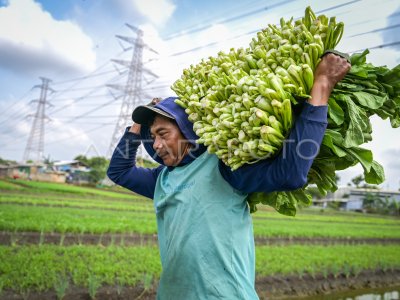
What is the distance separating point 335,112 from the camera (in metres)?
1.46

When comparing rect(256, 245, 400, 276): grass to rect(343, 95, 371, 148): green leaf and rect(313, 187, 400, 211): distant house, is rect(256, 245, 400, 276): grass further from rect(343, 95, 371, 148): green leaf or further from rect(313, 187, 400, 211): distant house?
rect(313, 187, 400, 211): distant house

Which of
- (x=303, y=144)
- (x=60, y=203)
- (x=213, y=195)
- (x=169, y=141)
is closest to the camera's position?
(x=303, y=144)

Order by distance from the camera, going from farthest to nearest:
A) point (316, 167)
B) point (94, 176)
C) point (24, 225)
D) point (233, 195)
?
point (94, 176) < point (24, 225) < point (316, 167) < point (233, 195)

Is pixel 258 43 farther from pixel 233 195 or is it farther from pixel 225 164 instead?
pixel 233 195

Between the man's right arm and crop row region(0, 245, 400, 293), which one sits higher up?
the man's right arm

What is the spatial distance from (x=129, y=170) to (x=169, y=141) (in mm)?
628

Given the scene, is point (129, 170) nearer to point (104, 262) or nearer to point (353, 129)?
point (353, 129)

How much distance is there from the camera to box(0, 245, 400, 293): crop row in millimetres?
5225

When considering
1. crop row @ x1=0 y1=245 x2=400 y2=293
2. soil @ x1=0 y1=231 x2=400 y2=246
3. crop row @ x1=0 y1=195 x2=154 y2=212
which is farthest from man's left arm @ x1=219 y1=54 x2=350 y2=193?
crop row @ x1=0 y1=195 x2=154 y2=212

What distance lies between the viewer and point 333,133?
1.48m

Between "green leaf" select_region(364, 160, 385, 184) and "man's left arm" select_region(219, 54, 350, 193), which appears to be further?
"green leaf" select_region(364, 160, 385, 184)

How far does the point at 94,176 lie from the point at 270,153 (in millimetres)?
47815

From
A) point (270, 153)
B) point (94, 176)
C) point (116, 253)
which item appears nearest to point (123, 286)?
point (116, 253)

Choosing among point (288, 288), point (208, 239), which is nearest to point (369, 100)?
point (208, 239)
